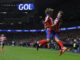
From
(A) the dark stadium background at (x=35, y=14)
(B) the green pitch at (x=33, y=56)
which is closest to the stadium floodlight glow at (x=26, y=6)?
(A) the dark stadium background at (x=35, y=14)

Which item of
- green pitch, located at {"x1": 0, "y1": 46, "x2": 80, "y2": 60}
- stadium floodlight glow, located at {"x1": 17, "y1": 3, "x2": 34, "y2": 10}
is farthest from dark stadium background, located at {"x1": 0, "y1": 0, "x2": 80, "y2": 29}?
green pitch, located at {"x1": 0, "y1": 46, "x2": 80, "y2": 60}

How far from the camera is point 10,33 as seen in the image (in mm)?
51031

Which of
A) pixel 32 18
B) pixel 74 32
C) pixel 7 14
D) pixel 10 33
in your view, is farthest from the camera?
pixel 10 33

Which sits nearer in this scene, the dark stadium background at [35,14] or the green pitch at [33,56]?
the green pitch at [33,56]

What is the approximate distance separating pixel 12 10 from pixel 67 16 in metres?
15.9

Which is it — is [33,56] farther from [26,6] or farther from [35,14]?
[26,6]

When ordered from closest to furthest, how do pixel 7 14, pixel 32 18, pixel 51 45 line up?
pixel 51 45 → pixel 32 18 → pixel 7 14

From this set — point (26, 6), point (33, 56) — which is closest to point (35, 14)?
point (26, 6)

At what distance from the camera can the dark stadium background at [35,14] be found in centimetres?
3111

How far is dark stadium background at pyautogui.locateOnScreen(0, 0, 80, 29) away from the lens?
3111 cm

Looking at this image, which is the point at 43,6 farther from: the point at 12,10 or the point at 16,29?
the point at 16,29

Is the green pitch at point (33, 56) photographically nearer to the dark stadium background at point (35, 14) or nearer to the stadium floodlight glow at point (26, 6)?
the dark stadium background at point (35, 14)

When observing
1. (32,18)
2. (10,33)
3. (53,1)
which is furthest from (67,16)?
(10,33)

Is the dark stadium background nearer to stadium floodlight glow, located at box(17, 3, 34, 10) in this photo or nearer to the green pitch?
stadium floodlight glow, located at box(17, 3, 34, 10)
